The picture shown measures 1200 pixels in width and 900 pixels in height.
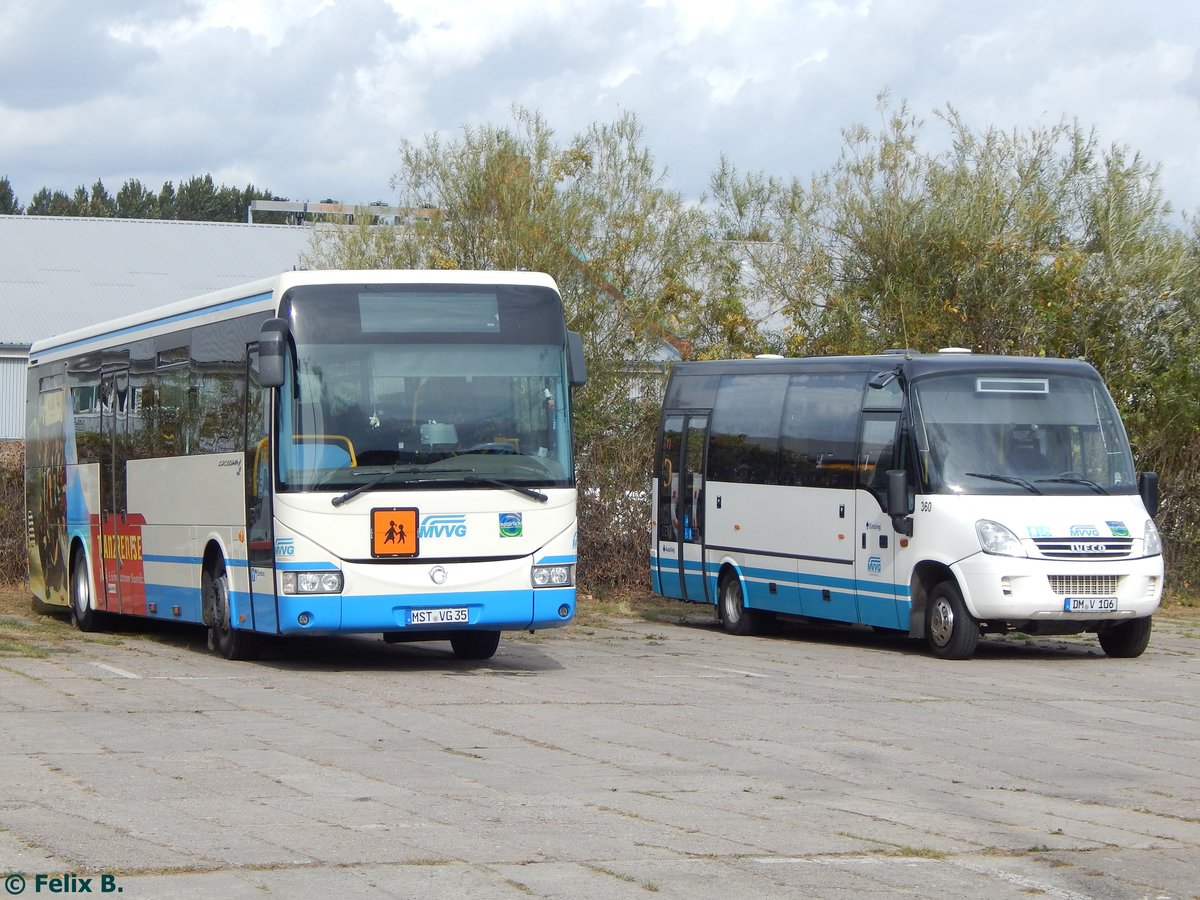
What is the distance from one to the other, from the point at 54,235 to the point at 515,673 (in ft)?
126

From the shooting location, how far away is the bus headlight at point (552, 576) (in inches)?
577

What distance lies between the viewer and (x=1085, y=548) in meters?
16.7

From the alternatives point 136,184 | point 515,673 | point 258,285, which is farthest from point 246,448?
point 136,184

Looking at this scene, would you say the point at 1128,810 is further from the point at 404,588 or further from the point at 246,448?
the point at 246,448

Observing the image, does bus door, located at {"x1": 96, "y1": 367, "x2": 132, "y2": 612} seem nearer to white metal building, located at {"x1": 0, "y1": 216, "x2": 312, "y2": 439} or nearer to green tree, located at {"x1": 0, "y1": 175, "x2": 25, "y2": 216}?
white metal building, located at {"x1": 0, "y1": 216, "x2": 312, "y2": 439}

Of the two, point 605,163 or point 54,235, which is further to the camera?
point 54,235

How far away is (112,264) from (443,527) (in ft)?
122

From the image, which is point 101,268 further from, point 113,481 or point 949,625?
point 949,625

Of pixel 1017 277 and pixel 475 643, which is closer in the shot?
pixel 475 643

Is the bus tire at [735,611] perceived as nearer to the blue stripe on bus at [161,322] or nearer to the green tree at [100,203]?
the blue stripe on bus at [161,322]

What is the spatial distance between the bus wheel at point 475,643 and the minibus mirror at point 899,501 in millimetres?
3847

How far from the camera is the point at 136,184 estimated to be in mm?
118188

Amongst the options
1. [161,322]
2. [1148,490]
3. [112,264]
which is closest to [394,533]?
[161,322]

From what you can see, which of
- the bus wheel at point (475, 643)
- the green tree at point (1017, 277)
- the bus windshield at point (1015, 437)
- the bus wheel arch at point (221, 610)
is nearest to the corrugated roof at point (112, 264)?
the green tree at point (1017, 277)
